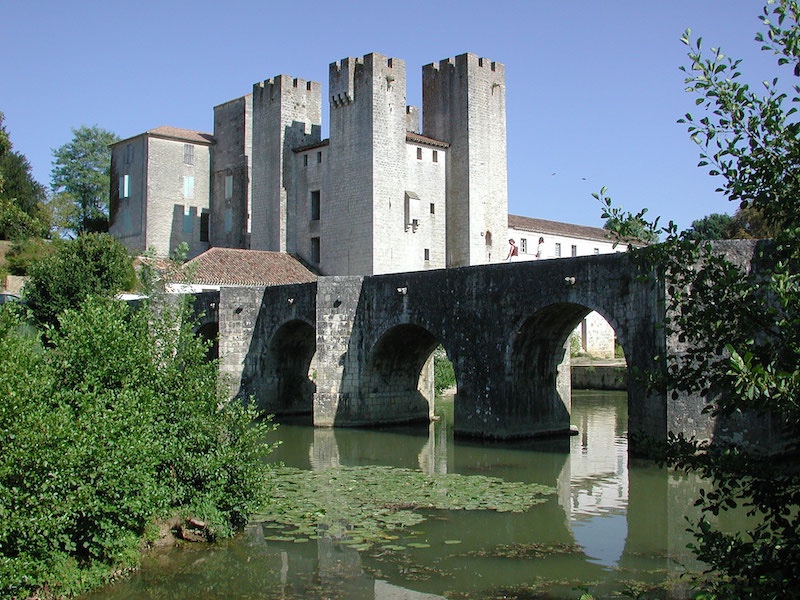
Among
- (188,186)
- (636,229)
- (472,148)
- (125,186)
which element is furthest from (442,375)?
(636,229)

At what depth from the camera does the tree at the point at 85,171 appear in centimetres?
5909

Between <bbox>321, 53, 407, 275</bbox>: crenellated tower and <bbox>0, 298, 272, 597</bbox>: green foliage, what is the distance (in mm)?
25594

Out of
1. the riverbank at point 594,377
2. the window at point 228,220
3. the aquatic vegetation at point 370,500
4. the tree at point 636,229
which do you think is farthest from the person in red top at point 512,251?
the tree at point 636,229

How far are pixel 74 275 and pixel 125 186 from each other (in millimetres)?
17945

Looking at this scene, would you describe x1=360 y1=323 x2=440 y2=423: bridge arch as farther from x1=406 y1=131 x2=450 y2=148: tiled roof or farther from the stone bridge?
x1=406 y1=131 x2=450 y2=148: tiled roof

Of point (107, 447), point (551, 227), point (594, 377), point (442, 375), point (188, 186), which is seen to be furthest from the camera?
point (551, 227)

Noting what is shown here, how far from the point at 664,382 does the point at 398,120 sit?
109 ft

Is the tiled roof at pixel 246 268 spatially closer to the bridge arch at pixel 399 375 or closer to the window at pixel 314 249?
the window at pixel 314 249

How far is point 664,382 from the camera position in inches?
248

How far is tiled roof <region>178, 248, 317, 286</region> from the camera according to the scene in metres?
35.1

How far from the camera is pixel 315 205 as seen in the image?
41.2m

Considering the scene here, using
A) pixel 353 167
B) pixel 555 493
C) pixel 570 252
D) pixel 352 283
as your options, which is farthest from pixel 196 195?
pixel 555 493

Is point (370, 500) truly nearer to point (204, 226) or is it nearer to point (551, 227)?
point (204, 226)

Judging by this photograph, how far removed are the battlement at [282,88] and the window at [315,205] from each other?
4966 millimetres
